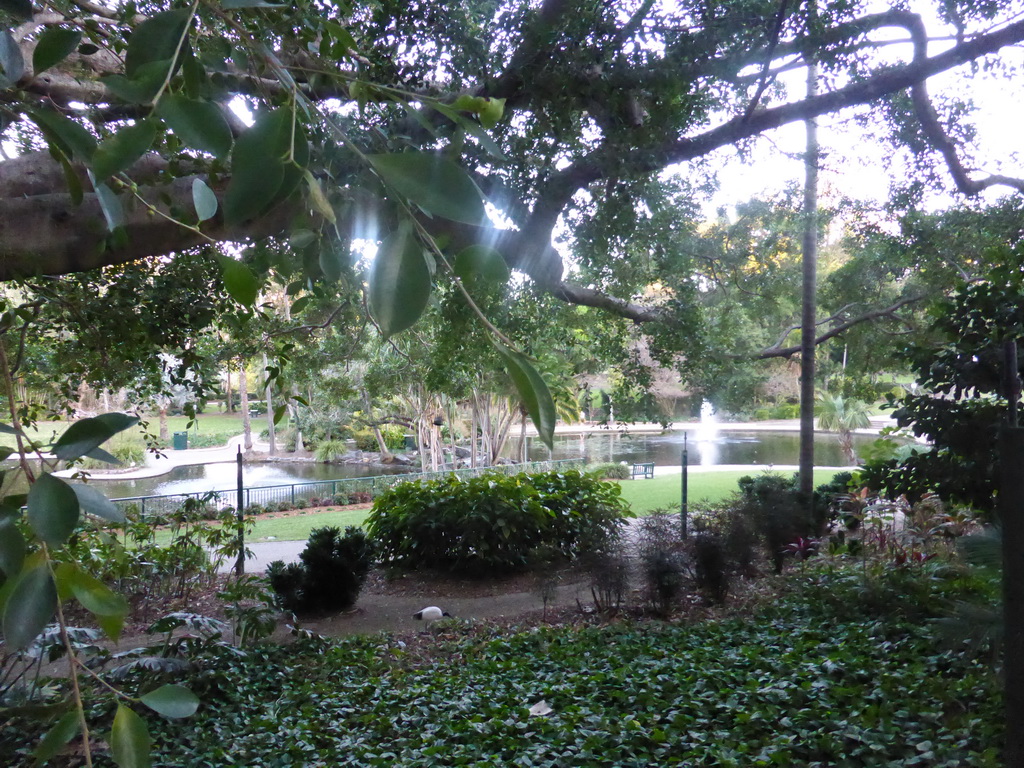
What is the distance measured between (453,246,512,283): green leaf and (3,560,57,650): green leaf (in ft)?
1.18

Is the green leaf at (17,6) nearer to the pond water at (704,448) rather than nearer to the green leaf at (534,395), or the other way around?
the green leaf at (534,395)

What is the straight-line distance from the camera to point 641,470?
55.2 feet

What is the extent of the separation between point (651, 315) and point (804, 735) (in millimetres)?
3722

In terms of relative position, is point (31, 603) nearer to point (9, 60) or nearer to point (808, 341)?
point (9, 60)

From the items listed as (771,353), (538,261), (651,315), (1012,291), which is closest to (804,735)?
(1012,291)

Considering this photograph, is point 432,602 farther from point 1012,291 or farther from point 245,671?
point 1012,291

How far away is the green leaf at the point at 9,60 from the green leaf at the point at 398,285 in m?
0.44

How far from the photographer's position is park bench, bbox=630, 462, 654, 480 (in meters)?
16.1

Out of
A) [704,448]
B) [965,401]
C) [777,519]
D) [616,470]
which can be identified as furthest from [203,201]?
[704,448]

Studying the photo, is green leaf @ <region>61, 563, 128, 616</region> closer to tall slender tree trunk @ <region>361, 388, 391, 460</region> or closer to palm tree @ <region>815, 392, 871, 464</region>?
tall slender tree trunk @ <region>361, 388, 391, 460</region>

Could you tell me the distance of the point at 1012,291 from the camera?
3.19 m

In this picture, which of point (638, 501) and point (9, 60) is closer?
point (9, 60)

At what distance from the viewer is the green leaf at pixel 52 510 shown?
463 mm

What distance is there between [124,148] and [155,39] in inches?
4.6
